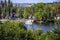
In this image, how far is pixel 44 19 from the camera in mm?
25625

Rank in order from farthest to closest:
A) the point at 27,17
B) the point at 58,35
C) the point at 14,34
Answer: the point at 27,17, the point at 14,34, the point at 58,35

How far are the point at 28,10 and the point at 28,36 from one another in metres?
21.3

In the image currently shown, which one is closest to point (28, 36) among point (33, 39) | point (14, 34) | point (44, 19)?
point (33, 39)

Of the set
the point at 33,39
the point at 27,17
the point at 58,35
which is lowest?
the point at 27,17

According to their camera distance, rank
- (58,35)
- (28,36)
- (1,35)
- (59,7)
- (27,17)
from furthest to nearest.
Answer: (59,7)
(27,17)
(28,36)
(1,35)
(58,35)

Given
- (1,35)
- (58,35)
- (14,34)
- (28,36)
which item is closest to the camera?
(58,35)

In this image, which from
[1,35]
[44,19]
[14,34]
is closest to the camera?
[1,35]

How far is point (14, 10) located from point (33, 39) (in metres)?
23.0

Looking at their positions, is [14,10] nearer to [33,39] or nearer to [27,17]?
[27,17]

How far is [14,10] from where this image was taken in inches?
1242

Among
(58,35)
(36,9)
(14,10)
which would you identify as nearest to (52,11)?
(36,9)

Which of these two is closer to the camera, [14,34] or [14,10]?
[14,34]

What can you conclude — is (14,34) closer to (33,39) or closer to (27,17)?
(33,39)

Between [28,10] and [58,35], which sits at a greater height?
[58,35]
